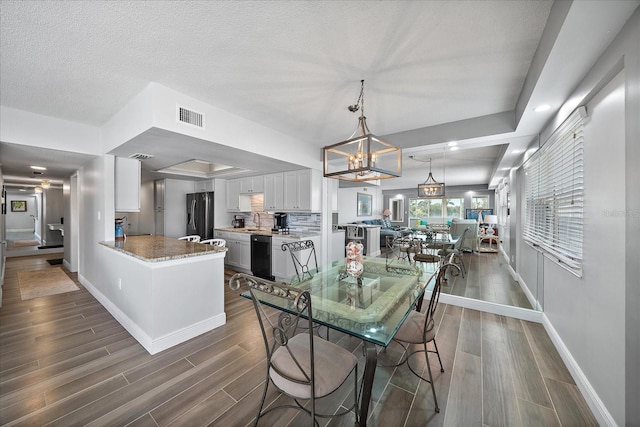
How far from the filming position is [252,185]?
5.41 m

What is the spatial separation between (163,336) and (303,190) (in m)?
2.96

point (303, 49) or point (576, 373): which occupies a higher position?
point (303, 49)

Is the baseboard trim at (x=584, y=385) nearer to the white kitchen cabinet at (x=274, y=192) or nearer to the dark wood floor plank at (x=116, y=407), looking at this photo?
the dark wood floor plank at (x=116, y=407)

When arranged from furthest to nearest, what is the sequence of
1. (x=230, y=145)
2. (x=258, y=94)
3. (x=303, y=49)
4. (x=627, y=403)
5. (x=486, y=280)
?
(x=486, y=280) < (x=230, y=145) < (x=258, y=94) < (x=303, y=49) < (x=627, y=403)

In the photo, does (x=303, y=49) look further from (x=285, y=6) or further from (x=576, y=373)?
(x=576, y=373)

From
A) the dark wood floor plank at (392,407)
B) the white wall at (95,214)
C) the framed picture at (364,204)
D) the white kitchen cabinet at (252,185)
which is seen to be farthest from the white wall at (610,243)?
the framed picture at (364,204)

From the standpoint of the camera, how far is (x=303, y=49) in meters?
1.76

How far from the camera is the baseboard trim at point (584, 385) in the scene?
4.94 feet

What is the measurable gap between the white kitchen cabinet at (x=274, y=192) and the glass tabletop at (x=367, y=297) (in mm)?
2451

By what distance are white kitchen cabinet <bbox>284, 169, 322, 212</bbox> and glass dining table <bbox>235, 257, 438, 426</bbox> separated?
6.03 ft

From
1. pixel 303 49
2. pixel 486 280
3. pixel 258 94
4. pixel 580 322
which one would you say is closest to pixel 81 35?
pixel 258 94

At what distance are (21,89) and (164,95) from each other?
1366 millimetres

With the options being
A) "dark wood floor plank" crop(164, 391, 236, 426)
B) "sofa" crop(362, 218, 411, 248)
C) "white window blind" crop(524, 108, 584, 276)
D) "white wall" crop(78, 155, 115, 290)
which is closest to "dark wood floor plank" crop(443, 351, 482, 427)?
"white window blind" crop(524, 108, 584, 276)

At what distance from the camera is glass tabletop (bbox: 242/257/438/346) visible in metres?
1.43
